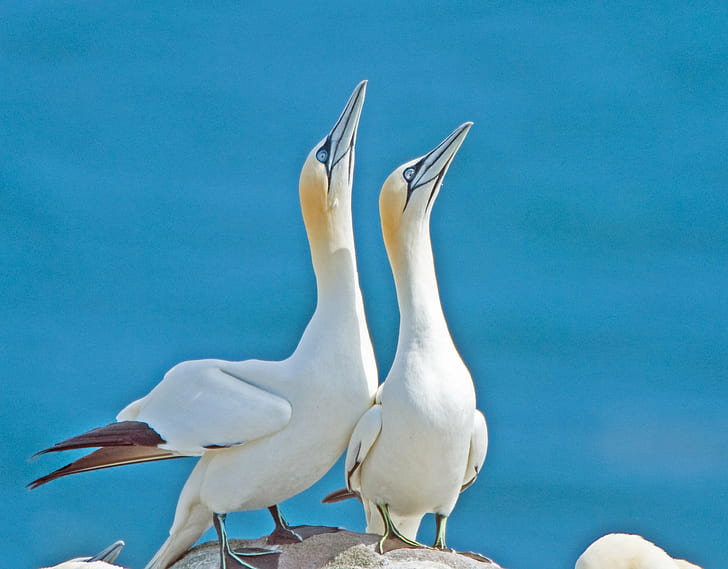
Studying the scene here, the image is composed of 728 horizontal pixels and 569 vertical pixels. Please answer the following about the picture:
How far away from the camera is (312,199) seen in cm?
544

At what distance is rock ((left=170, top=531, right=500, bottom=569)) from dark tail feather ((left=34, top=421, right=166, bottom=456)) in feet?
1.83

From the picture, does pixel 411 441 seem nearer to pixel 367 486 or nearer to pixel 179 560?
pixel 367 486

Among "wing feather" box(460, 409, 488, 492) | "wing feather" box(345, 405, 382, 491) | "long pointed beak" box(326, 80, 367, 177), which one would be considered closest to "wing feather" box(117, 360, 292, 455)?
"wing feather" box(345, 405, 382, 491)

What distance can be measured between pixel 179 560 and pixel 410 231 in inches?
65.5

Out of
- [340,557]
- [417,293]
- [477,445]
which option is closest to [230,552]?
[340,557]

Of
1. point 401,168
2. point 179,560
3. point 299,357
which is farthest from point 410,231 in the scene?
point 179,560

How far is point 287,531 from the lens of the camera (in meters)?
5.40

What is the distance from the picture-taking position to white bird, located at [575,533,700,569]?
5.53 meters

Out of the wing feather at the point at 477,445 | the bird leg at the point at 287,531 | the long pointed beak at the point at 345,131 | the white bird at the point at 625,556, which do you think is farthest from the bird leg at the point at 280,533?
the long pointed beak at the point at 345,131

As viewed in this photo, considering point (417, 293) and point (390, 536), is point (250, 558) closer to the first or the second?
point (390, 536)

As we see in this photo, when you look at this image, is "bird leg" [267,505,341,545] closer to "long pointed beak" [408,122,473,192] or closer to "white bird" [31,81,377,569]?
"white bird" [31,81,377,569]

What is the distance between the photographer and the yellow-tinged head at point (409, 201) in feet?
17.7

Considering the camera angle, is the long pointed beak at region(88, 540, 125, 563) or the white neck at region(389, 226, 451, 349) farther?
the long pointed beak at region(88, 540, 125, 563)

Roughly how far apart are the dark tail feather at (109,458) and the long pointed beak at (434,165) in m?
1.47
